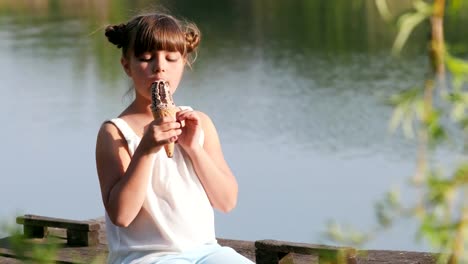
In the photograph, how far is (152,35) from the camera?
2.12m

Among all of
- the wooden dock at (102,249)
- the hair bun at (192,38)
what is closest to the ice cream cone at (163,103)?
the hair bun at (192,38)

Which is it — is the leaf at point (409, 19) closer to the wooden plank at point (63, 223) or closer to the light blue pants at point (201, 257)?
the light blue pants at point (201, 257)

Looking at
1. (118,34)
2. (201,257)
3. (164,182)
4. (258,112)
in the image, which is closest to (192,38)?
(118,34)

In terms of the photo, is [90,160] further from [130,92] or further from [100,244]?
[130,92]

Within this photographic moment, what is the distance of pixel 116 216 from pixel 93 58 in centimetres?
1513

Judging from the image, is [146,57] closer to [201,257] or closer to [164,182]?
[164,182]

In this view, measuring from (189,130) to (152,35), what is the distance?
9.0 inches

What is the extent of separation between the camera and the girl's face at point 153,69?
2076 millimetres

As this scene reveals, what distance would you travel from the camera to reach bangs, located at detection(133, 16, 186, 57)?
212cm

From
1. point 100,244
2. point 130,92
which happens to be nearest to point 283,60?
point 100,244

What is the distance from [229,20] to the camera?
2230 cm

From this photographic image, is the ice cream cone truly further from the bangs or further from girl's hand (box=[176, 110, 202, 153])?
the bangs

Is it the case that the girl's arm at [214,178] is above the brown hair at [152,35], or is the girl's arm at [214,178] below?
below

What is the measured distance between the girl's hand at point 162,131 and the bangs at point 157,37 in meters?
0.31
